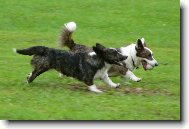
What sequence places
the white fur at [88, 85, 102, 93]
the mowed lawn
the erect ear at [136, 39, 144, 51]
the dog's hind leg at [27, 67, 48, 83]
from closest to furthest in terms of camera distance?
the mowed lawn → the white fur at [88, 85, 102, 93] → the dog's hind leg at [27, 67, 48, 83] → the erect ear at [136, 39, 144, 51]

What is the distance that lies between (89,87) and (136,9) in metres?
17.7

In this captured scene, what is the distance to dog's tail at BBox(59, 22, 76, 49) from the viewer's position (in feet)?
41.9

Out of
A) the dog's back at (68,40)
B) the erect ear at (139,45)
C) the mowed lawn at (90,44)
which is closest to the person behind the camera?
the mowed lawn at (90,44)

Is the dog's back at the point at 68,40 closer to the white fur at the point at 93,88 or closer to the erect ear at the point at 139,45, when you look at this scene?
the erect ear at the point at 139,45

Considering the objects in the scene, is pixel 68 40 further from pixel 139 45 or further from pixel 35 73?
pixel 139 45

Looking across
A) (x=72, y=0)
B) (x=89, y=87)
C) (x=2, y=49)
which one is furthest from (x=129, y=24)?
(x=89, y=87)

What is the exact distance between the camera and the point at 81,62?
11164mm

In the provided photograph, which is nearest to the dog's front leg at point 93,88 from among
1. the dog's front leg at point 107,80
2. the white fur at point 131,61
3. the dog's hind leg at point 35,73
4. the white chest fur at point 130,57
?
the dog's front leg at point 107,80

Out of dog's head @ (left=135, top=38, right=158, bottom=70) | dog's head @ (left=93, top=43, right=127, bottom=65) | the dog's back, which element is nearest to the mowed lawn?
dog's head @ (left=135, top=38, right=158, bottom=70)

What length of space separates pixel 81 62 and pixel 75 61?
13cm

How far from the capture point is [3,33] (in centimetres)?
2155

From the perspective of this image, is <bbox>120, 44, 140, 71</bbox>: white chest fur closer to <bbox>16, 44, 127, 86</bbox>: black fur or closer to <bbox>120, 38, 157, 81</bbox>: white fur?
<bbox>120, 38, 157, 81</bbox>: white fur

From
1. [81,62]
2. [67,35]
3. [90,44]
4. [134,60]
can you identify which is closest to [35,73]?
[81,62]

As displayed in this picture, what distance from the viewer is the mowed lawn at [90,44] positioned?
9.59 meters
